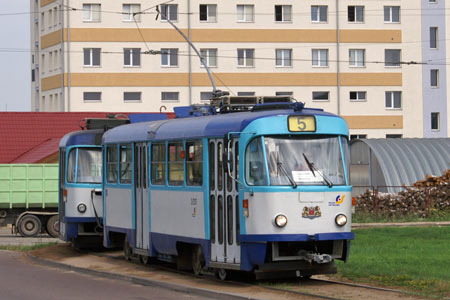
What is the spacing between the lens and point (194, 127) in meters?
18.5

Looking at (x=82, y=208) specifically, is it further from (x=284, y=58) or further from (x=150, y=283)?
(x=284, y=58)

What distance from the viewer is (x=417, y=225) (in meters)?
35.5

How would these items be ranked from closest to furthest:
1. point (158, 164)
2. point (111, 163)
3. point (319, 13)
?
1. point (158, 164)
2. point (111, 163)
3. point (319, 13)

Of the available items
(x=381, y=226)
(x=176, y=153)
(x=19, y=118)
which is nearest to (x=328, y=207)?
(x=176, y=153)

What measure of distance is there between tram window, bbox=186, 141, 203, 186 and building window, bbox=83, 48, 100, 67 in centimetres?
5492

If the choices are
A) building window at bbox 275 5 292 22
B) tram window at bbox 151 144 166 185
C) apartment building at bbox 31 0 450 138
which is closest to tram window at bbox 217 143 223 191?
tram window at bbox 151 144 166 185

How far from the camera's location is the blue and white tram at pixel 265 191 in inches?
645

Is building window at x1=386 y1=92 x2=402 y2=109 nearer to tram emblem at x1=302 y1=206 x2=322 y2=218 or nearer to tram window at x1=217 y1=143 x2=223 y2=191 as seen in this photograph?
tram window at x1=217 y1=143 x2=223 y2=191

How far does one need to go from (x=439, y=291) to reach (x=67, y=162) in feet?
41.4

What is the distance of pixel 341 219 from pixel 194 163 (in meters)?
2.94

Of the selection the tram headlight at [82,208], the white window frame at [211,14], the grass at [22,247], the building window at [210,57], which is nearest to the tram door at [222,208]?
the tram headlight at [82,208]

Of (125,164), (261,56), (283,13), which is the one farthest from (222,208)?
(283,13)

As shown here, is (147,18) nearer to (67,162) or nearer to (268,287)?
(67,162)

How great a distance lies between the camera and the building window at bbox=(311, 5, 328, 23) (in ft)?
248
